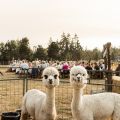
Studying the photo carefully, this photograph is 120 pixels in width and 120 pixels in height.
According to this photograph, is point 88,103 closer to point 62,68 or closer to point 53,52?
point 62,68

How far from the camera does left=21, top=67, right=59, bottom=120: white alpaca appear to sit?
28.7 feet

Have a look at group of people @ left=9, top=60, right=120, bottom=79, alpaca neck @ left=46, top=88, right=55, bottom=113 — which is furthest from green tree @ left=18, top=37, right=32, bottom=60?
alpaca neck @ left=46, top=88, right=55, bottom=113

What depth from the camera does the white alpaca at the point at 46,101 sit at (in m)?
8.76

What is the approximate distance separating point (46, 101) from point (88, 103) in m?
0.93

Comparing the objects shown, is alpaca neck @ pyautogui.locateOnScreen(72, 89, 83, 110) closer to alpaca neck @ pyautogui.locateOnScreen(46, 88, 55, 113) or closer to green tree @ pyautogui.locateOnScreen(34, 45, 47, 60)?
alpaca neck @ pyautogui.locateOnScreen(46, 88, 55, 113)

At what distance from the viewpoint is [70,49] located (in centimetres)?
8150

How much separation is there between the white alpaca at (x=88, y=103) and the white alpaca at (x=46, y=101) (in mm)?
492

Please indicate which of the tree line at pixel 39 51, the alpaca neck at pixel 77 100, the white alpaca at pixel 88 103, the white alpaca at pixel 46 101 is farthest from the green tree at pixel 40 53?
the alpaca neck at pixel 77 100

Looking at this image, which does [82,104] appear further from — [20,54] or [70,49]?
[70,49]

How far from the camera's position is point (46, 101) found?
8930mm

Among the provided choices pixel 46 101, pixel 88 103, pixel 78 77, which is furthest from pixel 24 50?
pixel 78 77

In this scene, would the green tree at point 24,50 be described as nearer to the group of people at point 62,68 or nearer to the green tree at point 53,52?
the green tree at point 53,52

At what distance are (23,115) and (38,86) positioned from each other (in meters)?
9.33

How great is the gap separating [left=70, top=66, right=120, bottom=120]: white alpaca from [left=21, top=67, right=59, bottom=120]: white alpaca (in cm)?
49
